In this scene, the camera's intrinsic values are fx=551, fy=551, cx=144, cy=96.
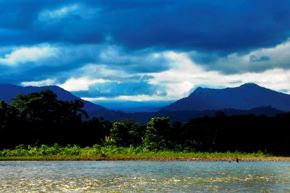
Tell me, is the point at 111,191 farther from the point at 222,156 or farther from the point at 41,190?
the point at 222,156

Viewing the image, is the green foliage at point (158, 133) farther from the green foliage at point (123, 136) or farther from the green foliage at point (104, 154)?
the green foliage at point (123, 136)

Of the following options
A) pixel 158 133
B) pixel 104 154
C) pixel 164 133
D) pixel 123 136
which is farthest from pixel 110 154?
pixel 164 133

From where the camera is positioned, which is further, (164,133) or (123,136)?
(123,136)

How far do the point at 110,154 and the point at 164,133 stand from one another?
14.4 meters

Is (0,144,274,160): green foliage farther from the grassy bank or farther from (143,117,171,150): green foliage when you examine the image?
(143,117,171,150): green foliage

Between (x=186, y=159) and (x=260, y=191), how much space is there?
63.1 metres

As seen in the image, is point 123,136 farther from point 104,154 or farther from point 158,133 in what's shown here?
point 104,154

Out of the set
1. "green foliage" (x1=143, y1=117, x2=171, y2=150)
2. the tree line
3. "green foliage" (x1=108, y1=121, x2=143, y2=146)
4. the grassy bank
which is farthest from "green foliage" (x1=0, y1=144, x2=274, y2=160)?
the tree line

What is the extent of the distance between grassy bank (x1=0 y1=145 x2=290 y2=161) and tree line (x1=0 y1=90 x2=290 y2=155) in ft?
17.6

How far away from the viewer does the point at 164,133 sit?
398ft

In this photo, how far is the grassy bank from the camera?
10875 centimetres

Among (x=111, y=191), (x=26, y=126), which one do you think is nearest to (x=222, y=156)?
(x=26, y=126)

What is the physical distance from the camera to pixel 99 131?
138 m

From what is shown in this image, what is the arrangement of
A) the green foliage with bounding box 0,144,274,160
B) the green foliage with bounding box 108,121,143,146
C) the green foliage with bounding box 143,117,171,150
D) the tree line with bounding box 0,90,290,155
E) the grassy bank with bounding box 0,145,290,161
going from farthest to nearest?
1. the green foliage with bounding box 108,121,143,146
2. the tree line with bounding box 0,90,290,155
3. the green foliage with bounding box 143,117,171,150
4. the green foliage with bounding box 0,144,274,160
5. the grassy bank with bounding box 0,145,290,161
